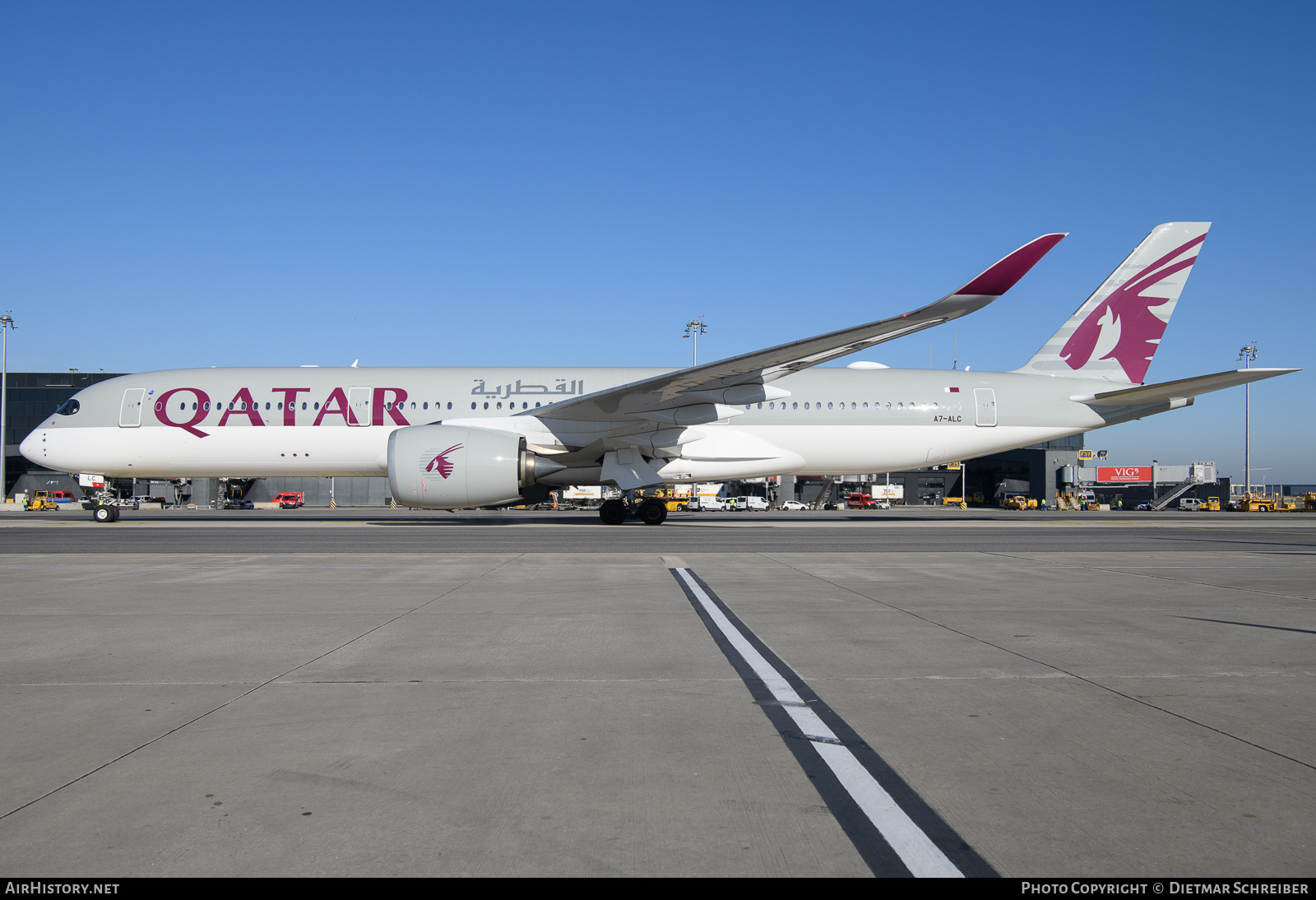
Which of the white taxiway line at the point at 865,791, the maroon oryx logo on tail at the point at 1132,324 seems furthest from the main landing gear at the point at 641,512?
the white taxiway line at the point at 865,791

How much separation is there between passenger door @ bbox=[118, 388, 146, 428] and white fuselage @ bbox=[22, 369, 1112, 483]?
0.10 feet

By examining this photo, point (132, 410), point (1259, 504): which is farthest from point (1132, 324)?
point (1259, 504)

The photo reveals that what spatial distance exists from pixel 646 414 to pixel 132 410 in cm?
1350

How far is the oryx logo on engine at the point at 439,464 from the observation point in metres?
18.1

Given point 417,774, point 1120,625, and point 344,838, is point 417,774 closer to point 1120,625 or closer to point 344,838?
point 344,838

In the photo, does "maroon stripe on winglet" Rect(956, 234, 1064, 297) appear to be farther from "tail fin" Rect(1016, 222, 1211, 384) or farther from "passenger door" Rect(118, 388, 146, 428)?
"passenger door" Rect(118, 388, 146, 428)

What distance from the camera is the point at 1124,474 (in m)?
64.4

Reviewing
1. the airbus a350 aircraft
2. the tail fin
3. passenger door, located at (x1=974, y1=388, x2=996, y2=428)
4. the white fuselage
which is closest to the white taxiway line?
the airbus a350 aircraft

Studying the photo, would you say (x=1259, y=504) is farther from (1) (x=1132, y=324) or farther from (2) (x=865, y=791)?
(2) (x=865, y=791)

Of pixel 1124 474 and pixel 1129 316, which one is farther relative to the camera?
pixel 1124 474

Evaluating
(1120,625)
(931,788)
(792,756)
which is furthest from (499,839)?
(1120,625)

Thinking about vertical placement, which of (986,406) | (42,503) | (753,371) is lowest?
(42,503)

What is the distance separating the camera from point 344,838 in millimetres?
2596
